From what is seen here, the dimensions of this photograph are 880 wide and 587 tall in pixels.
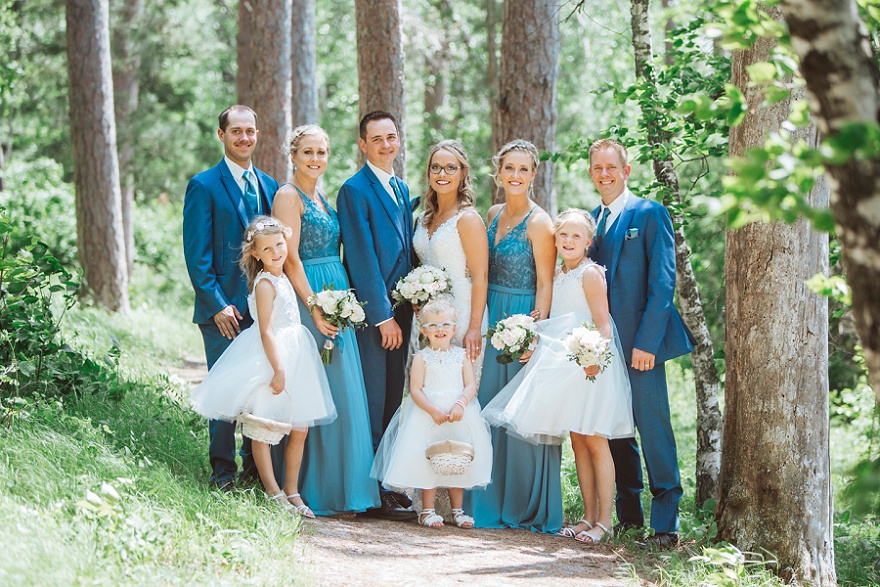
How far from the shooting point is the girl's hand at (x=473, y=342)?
542 centimetres

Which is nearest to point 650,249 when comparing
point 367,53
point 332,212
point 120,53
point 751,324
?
point 751,324

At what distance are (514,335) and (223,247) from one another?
181cm

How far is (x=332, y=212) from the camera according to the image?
5.61 meters

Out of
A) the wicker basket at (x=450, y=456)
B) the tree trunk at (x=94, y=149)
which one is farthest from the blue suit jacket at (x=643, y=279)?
the tree trunk at (x=94, y=149)

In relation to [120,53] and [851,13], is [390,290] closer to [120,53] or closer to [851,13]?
[851,13]

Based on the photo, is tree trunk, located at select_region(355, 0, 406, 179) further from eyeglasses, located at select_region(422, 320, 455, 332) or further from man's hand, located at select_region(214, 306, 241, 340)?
man's hand, located at select_region(214, 306, 241, 340)

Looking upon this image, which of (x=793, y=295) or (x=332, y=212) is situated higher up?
(x=332, y=212)

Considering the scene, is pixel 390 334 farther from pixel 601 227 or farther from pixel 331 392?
pixel 601 227

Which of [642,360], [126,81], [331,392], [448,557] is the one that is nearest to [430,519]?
[448,557]

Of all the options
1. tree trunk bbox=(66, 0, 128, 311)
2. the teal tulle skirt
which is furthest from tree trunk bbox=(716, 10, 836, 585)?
tree trunk bbox=(66, 0, 128, 311)

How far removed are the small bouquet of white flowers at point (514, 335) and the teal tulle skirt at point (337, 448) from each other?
3.10ft

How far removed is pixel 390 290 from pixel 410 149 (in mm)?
17021

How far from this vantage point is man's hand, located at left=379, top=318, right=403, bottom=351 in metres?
5.47

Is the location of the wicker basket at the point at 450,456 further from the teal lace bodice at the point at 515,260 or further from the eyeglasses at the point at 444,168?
the eyeglasses at the point at 444,168
